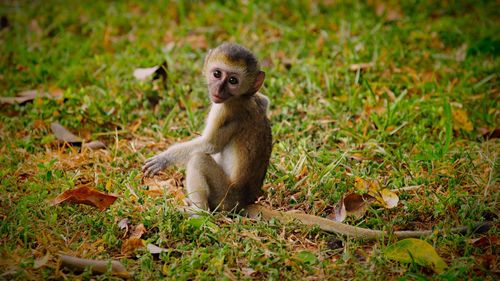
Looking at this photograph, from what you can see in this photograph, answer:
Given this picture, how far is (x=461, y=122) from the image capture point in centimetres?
661

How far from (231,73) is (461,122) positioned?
8.82 ft

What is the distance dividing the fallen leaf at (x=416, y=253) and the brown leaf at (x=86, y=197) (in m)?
2.26

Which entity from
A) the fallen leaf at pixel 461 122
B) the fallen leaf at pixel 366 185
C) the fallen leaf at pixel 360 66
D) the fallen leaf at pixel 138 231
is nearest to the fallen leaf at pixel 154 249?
the fallen leaf at pixel 138 231

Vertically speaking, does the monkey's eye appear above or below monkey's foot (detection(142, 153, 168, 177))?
above

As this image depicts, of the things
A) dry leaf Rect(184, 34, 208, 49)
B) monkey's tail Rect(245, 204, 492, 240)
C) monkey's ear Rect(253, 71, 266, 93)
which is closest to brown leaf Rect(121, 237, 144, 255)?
monkey's tail Rect(245, 204, 492, 240)

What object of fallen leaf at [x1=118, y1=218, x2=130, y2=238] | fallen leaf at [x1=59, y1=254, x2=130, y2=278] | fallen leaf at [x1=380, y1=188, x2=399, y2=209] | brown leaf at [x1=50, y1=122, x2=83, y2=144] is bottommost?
brown leaf at [x1=50, y1=122, x2=83, y2=144]

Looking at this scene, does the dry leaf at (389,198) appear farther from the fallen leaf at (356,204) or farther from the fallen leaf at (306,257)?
the fallen leaf at (306,257)

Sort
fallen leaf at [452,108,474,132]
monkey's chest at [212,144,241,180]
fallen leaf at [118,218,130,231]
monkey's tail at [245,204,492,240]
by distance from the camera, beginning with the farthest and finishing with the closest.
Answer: fallen leaf at [452,108,474,132] → monkey's chest at [212,144,241,180] → fallen leaf at [118,218,130,231] → monkey's tail at [245,204,492,240]

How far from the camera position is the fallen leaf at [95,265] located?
14.0 feet

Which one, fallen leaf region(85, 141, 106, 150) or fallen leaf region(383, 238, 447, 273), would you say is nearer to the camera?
fallen leaf region(383, 238, 447, 273)

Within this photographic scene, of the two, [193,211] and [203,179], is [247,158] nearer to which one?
[203,179]

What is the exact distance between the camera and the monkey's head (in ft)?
17.9

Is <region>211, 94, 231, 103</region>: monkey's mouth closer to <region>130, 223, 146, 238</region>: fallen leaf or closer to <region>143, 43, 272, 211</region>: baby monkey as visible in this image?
<region>143, 43, 272, 211</region>: baby monkey

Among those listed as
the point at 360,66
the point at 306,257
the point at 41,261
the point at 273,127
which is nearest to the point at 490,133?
the point at 360,66
